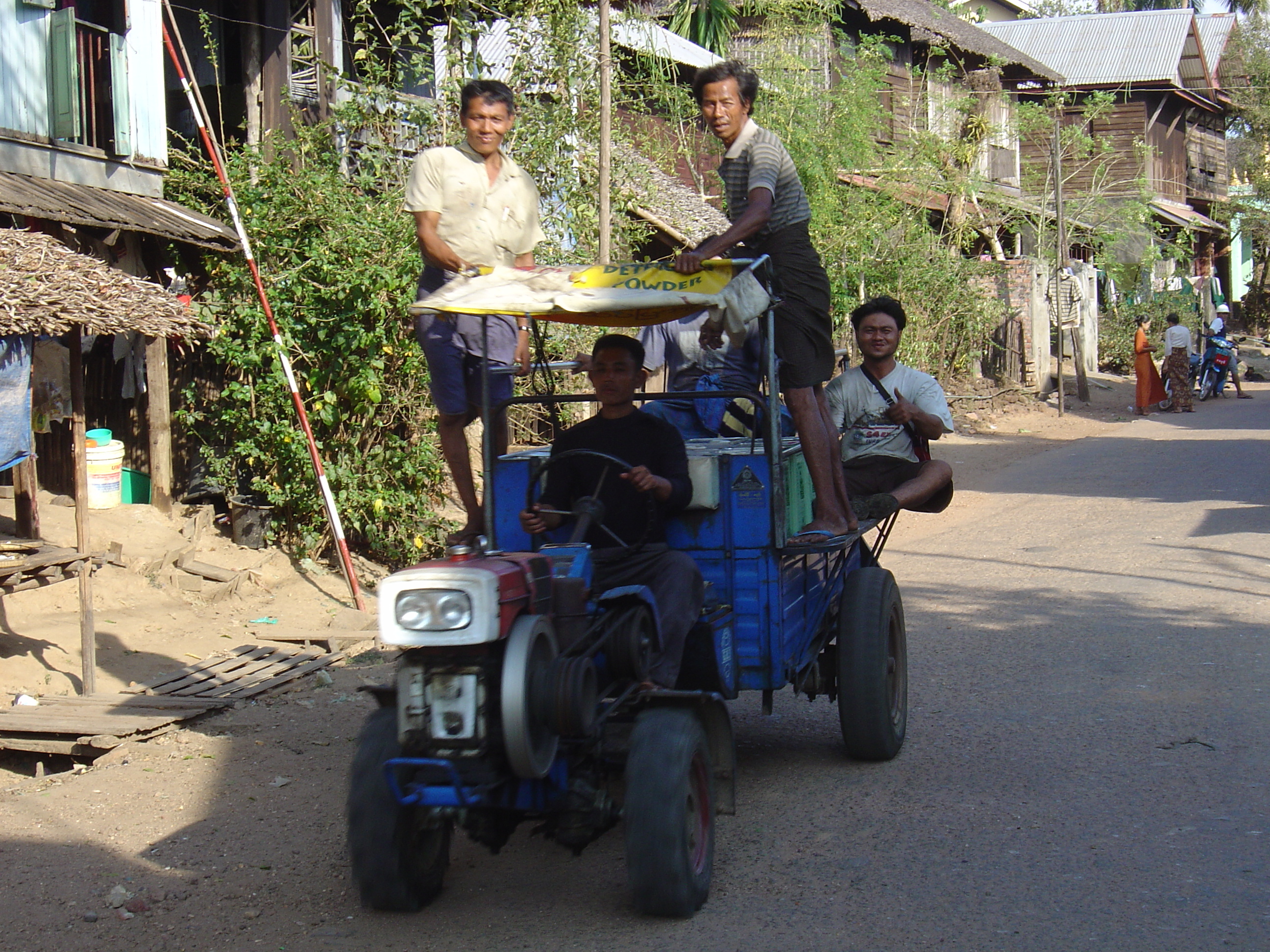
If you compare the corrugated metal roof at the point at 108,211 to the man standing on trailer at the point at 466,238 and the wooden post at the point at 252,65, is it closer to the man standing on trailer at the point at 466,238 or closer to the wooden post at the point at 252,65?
the wooden post at the point at 252,65

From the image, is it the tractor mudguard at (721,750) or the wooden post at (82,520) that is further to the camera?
the wooden post at (82,520)

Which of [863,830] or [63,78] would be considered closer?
[863,830]

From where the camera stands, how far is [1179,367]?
23.6 meters

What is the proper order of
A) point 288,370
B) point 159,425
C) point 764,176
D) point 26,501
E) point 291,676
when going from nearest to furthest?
point 764,176 < point 291,676 < point 26,501 < point 288,370 < point 159,425

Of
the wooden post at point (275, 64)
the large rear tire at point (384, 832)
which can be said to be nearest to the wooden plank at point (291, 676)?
the large rear tire at point (384, 832)

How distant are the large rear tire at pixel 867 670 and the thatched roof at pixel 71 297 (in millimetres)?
4162

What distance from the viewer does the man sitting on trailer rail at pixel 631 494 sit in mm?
4293

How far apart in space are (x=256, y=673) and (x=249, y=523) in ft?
8.75

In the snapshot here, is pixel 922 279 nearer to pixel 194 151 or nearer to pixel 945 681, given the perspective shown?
pixel 194 151

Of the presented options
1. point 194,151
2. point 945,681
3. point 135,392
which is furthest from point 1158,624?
point 194,151

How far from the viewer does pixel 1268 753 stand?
5.24m

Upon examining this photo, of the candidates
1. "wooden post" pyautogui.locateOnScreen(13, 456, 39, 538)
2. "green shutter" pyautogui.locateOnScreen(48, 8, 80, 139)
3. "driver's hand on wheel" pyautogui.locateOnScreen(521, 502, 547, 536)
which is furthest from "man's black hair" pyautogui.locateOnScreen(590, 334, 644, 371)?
"green shutter" pyautogui.locateOnScreen(48, 8, 80, 139)

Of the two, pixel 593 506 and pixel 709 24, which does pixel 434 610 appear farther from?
pixel 709 24

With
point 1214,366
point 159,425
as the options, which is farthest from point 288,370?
point 1214,366
